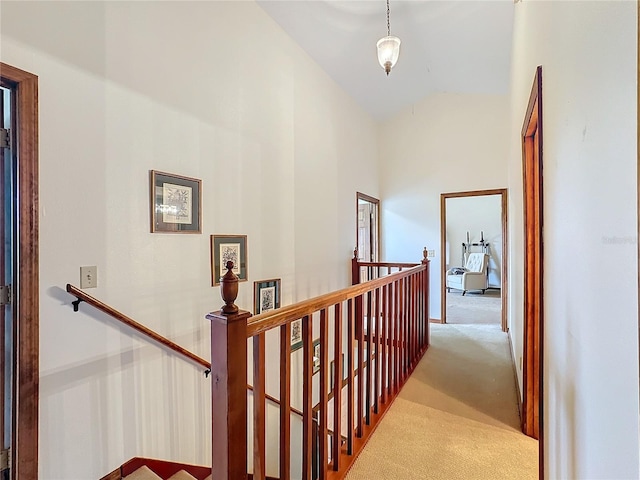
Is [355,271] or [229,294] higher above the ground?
[229,294]

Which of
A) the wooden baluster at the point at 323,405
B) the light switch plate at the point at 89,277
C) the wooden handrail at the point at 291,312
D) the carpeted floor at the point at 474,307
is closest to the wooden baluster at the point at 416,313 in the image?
the wooden handrail at the point at 291,312

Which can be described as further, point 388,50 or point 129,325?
point 388,50

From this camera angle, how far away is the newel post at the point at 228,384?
3.27 feet

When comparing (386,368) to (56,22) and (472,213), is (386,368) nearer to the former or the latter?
(56,22)

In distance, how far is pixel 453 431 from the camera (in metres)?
2.12

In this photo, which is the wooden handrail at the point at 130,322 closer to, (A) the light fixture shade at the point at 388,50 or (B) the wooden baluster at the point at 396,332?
(B) the wooden baluster at the point at 396,332

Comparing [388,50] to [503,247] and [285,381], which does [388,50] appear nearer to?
[285,381]

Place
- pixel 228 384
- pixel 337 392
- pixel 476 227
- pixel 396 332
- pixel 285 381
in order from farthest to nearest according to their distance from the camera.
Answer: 1. pixel 476 227
2. pixel 396 332
3. pixel 337 392
4. pixel 285 381
5. pixel 228 384

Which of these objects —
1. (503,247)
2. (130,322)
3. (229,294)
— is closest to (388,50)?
(229,294)

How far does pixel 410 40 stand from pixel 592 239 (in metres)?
3.62

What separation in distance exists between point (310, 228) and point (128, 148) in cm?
211

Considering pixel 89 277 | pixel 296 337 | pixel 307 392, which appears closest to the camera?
pixel 307 392

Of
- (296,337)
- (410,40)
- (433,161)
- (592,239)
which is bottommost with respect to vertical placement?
(296,337)

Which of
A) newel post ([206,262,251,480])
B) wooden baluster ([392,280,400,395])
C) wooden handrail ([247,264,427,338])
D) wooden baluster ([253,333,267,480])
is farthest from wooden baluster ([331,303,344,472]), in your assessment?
wooden baluster ([392,280,400,395])
